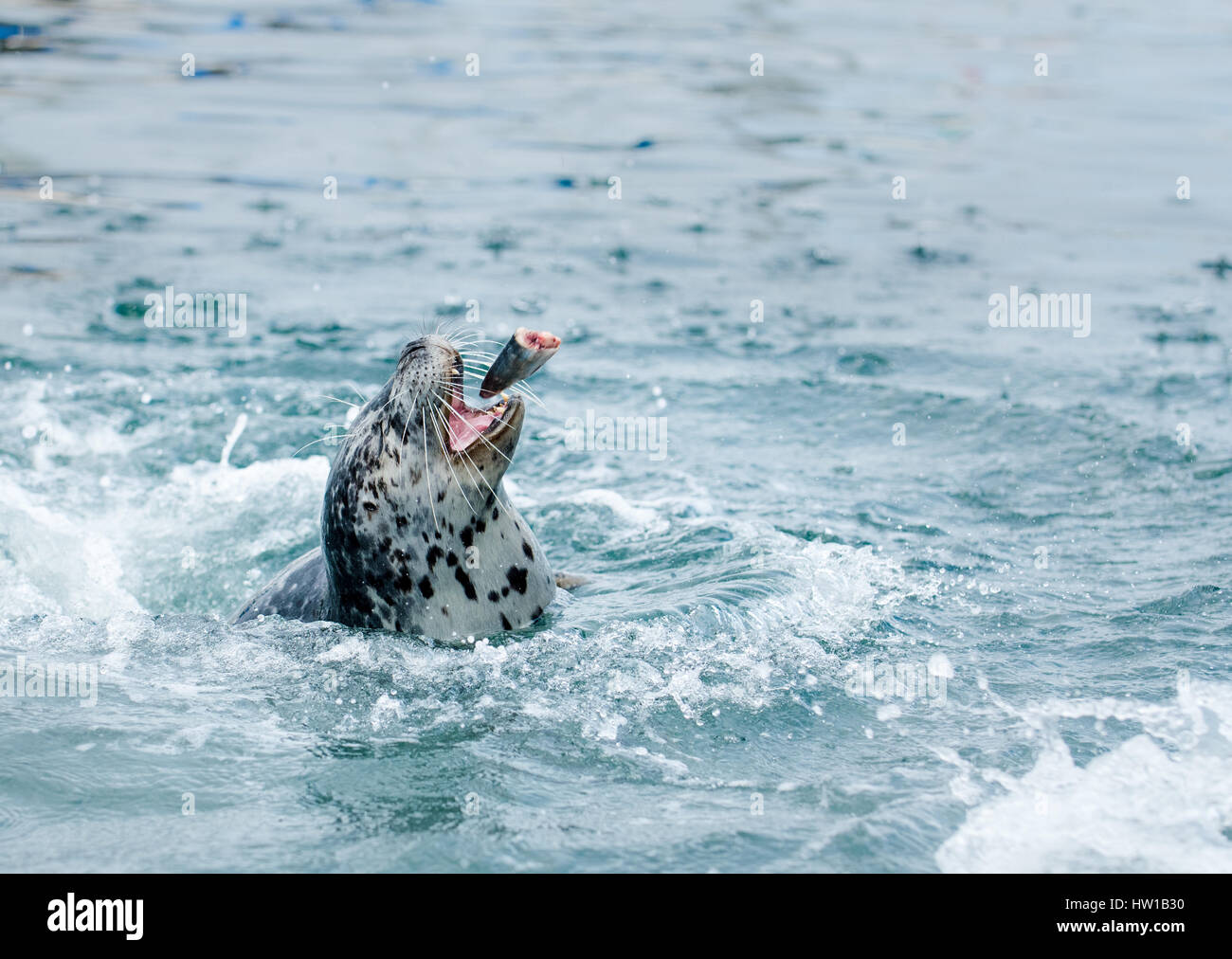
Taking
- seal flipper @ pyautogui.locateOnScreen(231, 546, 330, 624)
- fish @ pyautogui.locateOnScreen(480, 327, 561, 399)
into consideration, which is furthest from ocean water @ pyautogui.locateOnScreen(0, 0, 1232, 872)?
fish @ pyautogui.locateOnScreen(480, 327, 561, 399)

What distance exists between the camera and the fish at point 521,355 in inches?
174

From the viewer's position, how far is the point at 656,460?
25.4 feet

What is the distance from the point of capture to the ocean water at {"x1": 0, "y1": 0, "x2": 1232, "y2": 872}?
4.18 m

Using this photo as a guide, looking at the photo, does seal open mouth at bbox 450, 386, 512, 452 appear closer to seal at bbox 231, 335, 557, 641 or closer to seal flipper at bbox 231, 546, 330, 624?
seal at bbox 231, 335, 557, 641

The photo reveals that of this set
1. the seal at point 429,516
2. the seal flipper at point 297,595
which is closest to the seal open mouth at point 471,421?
the seal at point 429,516

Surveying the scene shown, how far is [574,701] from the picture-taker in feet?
15.5

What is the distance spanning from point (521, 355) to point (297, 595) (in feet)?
5.39

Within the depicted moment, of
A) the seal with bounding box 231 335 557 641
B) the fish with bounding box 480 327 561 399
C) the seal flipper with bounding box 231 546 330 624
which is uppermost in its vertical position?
the fish with bounding box 480 327 561 399

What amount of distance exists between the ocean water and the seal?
14 centimetres

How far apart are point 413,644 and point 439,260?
675 cm

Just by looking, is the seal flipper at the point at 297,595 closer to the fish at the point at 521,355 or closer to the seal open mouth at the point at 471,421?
the seal open mouth at the point at 471,421

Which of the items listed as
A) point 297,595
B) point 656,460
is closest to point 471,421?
point 297,595

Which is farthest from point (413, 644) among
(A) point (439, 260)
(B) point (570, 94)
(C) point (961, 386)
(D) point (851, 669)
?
(B) point (570, 94)
